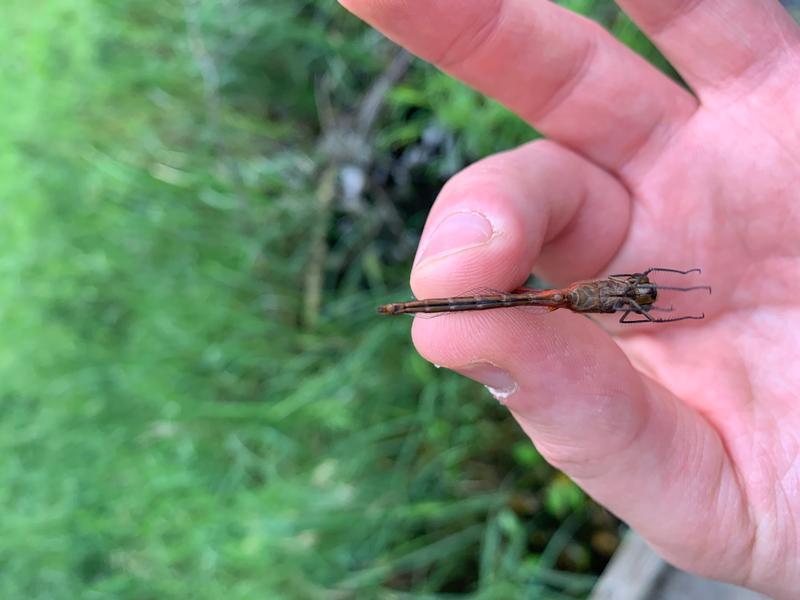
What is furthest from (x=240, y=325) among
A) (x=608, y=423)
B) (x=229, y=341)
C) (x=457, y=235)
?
(x=608, y=423)

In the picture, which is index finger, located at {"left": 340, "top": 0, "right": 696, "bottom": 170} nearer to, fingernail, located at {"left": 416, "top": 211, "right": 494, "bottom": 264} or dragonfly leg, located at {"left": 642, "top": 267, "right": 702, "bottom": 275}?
dragonfly leg, located at {"left": 642, "top": 267, "right": 702, "bottom": 275}

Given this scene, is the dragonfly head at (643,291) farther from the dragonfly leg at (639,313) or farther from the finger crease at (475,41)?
the finger crease at (475,41)

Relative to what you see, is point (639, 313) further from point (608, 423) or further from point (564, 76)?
point (564, 76)

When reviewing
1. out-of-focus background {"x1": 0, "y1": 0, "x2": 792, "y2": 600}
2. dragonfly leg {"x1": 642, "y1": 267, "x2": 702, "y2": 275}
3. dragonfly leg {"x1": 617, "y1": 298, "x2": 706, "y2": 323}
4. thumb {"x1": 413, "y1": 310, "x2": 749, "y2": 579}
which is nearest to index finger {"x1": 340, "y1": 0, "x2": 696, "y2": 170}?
dragonfly leg {"x1": 642, "y1": 267, "x2": 702, "y2": 275}

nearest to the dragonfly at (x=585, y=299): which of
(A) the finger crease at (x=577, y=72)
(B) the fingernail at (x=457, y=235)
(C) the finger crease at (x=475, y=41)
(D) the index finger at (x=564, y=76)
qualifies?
(B) the fingernail at (x=457, y=235)

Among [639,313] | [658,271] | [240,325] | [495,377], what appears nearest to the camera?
[495,377]
